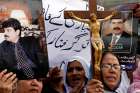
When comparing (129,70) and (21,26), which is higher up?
(21,26)

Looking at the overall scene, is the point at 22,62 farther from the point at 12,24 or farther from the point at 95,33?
the point at 95,33

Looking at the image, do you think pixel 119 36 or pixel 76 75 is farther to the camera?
pixel 119 36

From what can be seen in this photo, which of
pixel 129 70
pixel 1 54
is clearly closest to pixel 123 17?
pixel 129 70

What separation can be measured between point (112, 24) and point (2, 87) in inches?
26.1

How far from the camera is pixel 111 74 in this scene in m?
2.94

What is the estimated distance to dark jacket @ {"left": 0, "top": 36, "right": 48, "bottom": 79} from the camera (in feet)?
8.86

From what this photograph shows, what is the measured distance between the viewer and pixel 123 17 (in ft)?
9.70

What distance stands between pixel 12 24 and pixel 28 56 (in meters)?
0.17

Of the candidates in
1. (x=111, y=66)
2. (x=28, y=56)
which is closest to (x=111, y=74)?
(x=111, y=66)

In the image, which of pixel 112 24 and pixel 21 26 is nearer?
pixel 21 26

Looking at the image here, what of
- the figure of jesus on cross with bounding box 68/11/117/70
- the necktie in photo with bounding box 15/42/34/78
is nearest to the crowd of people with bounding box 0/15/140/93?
the necktie in photo with bounding box 15/42/34/78

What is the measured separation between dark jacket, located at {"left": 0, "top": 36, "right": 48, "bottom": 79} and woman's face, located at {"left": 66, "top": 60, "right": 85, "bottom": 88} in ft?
0.41

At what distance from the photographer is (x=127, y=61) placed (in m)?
2.98

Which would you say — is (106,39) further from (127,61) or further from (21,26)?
(21,26)
